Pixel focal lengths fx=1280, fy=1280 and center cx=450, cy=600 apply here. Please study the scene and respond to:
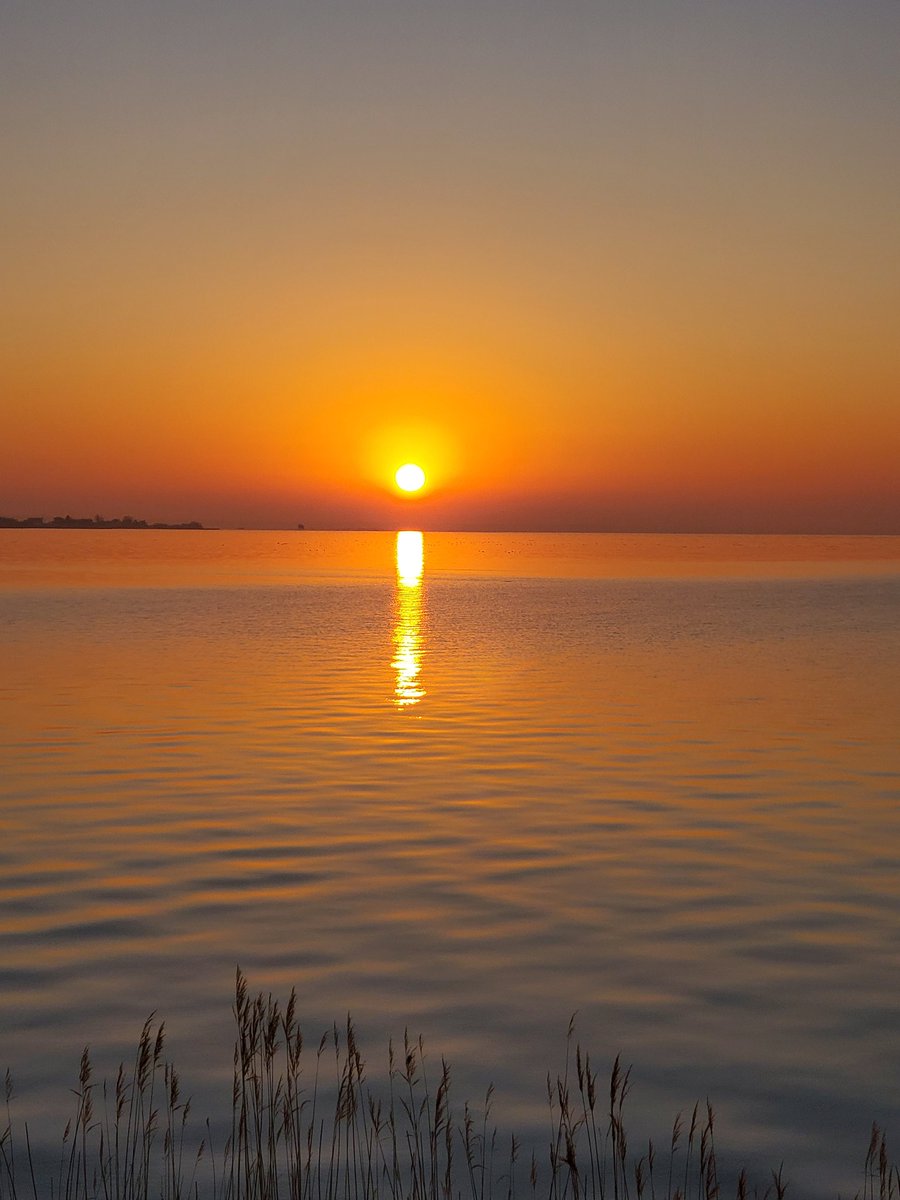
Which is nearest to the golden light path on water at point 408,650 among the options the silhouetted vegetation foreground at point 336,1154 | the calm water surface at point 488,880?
the calm water surface at point 488,880

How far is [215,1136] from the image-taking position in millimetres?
8305

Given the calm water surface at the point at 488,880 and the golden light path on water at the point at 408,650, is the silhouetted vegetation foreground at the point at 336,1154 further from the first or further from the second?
the golden light path on water at the point at 408,650

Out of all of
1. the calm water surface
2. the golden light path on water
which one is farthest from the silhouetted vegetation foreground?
the golden light path on water

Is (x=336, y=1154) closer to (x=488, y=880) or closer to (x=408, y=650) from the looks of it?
(x=488, y=880)

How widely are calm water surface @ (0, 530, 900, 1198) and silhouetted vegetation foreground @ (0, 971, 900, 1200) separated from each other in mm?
300

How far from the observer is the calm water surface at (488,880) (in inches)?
379

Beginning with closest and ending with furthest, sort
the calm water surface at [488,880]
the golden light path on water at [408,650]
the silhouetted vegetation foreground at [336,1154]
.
→ 1. the silhouetted vegetation foreground at [336,1154]
2. the calm water surface at [488,880]
3. the golden light path on water at [408,650]

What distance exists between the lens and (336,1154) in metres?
8.03

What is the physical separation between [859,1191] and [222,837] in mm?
10659

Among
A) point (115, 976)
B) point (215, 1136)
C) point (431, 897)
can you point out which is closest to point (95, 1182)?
point (215, 1136)

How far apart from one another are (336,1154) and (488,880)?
684cm

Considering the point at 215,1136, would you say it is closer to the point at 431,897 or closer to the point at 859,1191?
the point at 859,1191

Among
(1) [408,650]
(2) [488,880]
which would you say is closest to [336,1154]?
(2) [488,880]

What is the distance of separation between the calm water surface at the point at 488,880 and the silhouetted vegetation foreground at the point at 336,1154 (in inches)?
11.8
